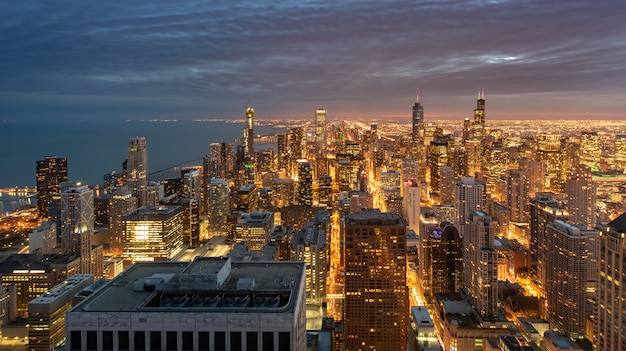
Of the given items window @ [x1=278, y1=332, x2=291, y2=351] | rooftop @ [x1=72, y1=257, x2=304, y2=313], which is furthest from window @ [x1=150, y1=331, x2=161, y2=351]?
window @ [x1=278, y1=332, x2=291, y2=351]

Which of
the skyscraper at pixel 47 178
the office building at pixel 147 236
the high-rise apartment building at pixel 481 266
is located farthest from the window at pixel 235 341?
the skyscraper at pixel 47 178

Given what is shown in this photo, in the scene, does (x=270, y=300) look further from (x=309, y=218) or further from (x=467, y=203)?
(x=467, y=203)

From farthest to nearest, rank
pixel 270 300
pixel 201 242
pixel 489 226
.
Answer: pixel 201 242 → pixel 489 226 → pixel 270 300

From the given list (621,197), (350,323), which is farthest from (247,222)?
(621,197)

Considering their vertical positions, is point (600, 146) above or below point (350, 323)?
above

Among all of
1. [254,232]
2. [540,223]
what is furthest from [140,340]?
[540,223]

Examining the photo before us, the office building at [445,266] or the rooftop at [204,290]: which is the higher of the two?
the rooftop at [204,290]

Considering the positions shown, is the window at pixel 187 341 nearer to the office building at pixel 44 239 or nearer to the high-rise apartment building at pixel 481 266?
the high-rise apartment building at pixel 481 266

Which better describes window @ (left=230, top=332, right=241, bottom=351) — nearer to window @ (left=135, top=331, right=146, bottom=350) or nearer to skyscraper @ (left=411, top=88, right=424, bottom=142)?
window @ (left=135, top=331, right=146, bottom=350)
